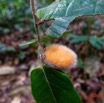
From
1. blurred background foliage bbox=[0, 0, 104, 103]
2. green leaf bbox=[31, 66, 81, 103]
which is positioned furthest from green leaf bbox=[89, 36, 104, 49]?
green leaf bbox=[31, 66, 81, 103]

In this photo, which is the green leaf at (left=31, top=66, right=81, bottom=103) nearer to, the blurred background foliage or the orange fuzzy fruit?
the orange fuzzy fruit

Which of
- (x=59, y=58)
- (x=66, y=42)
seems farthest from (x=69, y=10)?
(x=66, y=42)

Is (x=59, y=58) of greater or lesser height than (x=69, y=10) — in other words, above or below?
below

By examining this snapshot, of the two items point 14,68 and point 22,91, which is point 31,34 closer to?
point 14,68

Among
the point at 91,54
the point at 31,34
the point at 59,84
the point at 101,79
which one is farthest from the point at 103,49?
the point at 59,84

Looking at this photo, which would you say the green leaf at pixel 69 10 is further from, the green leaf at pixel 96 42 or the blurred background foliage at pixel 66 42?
the green leaf at pixel 96 42

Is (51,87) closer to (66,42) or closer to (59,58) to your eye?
(59,58)
